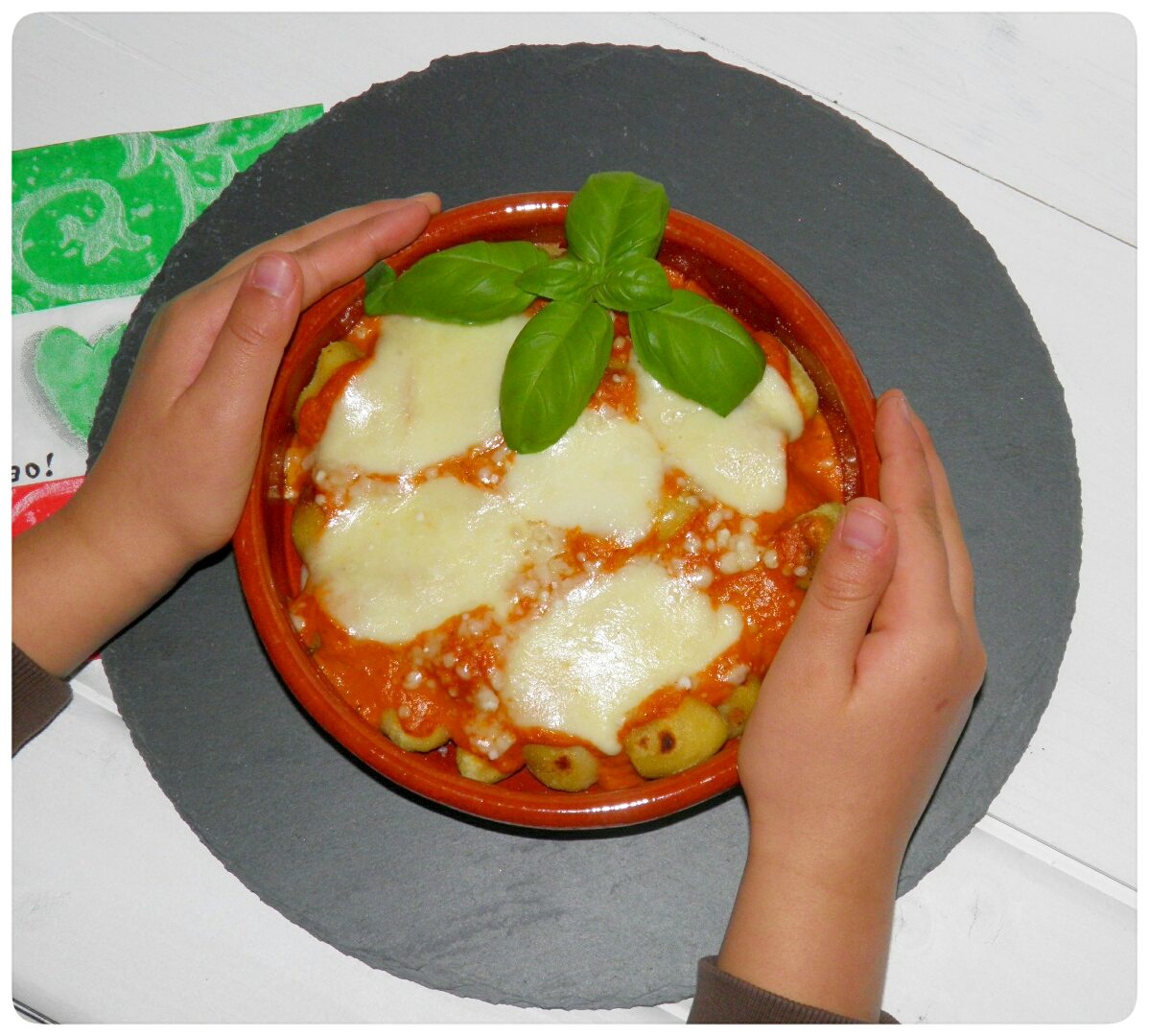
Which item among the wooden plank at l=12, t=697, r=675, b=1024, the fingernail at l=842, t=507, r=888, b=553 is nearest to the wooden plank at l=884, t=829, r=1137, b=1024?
the wooden plank at l=12, t=697, r=675, b=1024

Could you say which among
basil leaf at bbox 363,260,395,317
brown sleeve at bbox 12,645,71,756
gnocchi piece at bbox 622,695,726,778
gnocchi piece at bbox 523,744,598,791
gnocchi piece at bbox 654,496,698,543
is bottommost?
brown sleeve at bbox 12,645,71,756

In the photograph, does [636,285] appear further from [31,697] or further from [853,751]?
[31,697]

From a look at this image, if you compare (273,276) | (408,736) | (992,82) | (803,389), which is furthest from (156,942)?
(992,82)

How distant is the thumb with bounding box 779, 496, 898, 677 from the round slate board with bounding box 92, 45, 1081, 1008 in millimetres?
307

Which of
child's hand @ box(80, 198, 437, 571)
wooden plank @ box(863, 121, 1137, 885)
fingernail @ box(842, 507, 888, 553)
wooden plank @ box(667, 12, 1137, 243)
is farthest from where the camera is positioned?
wooden plank @ box(667, 12, 1137, 243)

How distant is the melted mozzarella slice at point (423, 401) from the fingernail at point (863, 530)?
16.1 inches

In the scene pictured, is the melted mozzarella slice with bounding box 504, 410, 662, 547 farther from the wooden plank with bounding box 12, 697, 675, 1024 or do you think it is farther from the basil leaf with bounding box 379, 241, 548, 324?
the wooden plank with bounding box 12, 697, 675, 1024

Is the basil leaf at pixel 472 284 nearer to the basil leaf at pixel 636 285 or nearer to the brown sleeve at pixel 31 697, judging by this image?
the basil leaf at pixel 636 285

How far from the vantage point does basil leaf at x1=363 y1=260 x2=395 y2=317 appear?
1.39 metres

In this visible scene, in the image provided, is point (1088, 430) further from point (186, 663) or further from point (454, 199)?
point (186, 663)

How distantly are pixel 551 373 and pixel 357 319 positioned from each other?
0.31 meters

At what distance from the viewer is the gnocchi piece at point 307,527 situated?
4.48 feet

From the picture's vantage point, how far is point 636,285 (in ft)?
4.30

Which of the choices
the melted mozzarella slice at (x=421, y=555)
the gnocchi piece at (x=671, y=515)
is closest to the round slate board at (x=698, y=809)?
the melted mozzarella slice at (x=421, y=555)
